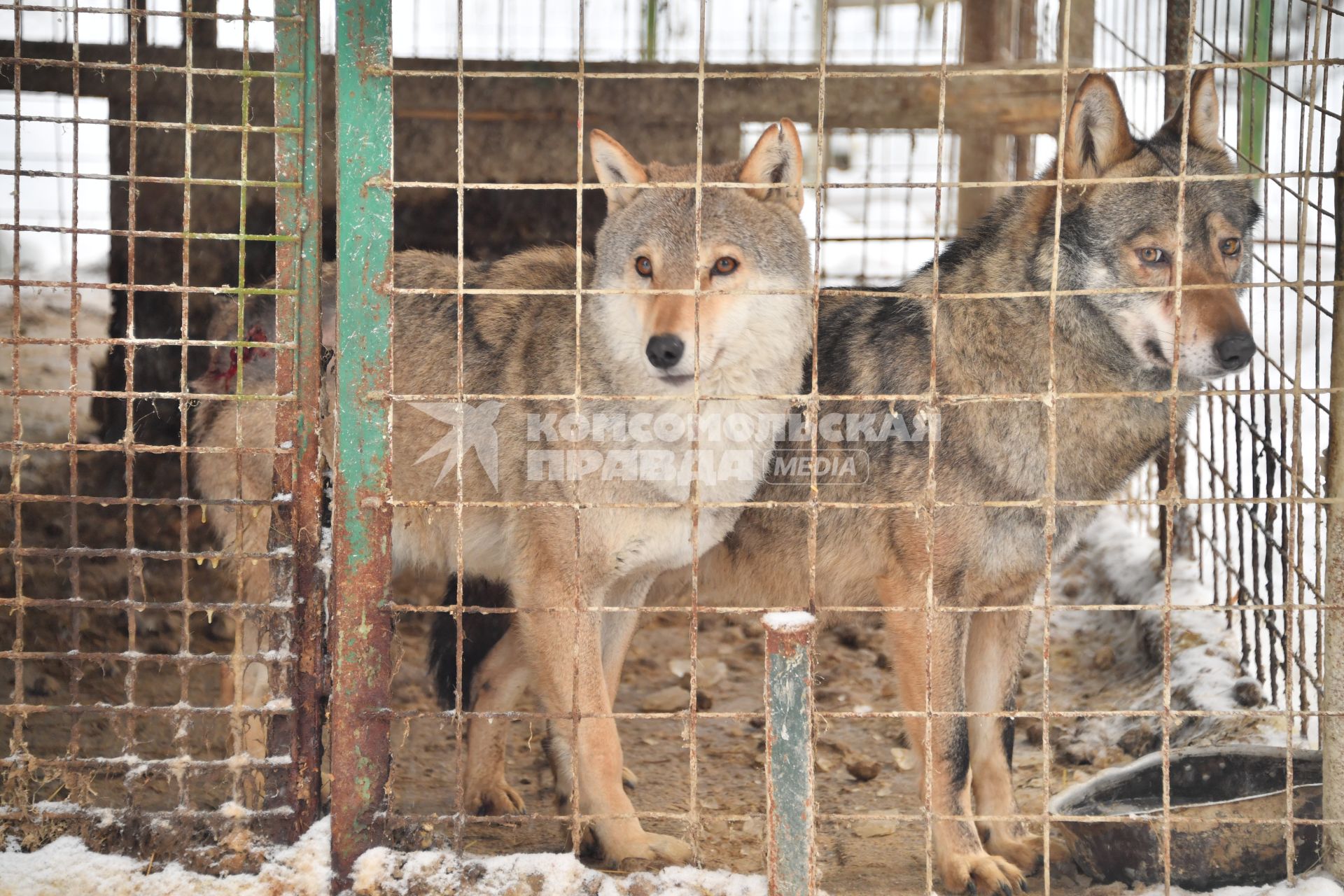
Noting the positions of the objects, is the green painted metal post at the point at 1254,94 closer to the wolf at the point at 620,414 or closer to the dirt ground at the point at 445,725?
the wolf at the point at 620,414

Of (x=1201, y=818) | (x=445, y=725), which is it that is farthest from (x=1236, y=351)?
(x=445, y=725)

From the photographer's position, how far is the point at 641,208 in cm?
382

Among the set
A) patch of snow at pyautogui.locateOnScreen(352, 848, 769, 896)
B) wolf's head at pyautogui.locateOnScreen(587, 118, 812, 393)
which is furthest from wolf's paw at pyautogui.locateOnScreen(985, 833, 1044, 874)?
wolf's head at pyautogui.locateOnScreen(587, 118, 812, 393)

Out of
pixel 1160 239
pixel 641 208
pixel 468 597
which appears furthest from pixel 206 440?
pixel 1160 239

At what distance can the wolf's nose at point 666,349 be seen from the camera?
131 inches

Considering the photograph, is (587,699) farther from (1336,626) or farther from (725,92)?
(725,92)

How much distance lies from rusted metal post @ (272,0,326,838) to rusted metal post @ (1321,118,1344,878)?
8.98 ft

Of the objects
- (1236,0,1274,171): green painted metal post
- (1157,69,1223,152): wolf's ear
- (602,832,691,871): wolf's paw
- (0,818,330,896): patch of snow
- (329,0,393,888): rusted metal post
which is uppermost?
(1236,0,1274,171): green painted metal post

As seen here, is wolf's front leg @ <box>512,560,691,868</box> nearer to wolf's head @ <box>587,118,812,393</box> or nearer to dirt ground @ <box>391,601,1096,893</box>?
dirt ground @ <box>391,601,1096,893</box>

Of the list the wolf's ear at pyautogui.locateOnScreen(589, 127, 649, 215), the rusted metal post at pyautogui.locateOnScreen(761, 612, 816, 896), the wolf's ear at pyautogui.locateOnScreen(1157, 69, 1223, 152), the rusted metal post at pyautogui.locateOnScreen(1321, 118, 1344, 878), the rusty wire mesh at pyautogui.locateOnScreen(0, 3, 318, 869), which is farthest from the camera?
the wolf's ear at pyautogui.locateOnScreen(589, 127, 649, 215)

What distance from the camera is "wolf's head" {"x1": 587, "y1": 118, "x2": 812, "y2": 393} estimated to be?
3625 millimetres

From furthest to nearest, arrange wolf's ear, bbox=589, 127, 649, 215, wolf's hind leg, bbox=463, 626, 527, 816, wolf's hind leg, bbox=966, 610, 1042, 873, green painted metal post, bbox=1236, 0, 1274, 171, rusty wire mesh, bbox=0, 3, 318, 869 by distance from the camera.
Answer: wolf's hind leg, bbox=463, 626, 527, 816 → green painted metal post, bbox=1236, 0, 1274, 171 → wolf's hind leg, bbox=966, 610, 1042, 873 → wolf's ear, bbox=589, 127, 649, 215 → rusty wire mesh, bbox=0, 3, 318, 869

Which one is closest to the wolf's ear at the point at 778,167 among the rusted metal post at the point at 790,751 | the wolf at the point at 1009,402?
the wolf at the point at 1009,402

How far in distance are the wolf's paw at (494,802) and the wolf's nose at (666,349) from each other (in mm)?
1861
